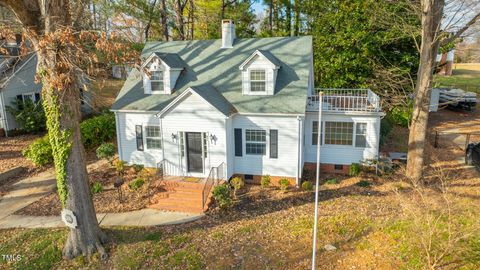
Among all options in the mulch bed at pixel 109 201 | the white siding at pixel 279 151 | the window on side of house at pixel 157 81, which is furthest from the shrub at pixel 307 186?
the window on side of house at pixel 157 81

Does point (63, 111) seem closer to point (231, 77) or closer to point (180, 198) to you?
point (180, 198)

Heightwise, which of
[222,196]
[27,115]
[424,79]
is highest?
[424,79]

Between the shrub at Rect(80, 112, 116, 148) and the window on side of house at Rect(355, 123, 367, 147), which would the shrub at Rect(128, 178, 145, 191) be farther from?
the window on side of house at Rect(355, 123, 367, 147)

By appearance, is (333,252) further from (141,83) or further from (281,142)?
(141,83)

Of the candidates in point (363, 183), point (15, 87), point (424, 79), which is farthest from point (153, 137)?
point (15, 87)

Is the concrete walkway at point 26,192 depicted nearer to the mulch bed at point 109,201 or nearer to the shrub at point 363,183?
the mulch bed at point 109,201

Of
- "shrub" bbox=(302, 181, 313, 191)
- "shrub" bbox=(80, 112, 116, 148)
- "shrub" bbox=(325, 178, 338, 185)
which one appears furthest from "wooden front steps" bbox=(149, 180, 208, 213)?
"shrub" bbox=(80, 112, 116, 148)

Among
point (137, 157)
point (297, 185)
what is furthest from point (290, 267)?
point (137, 157)
